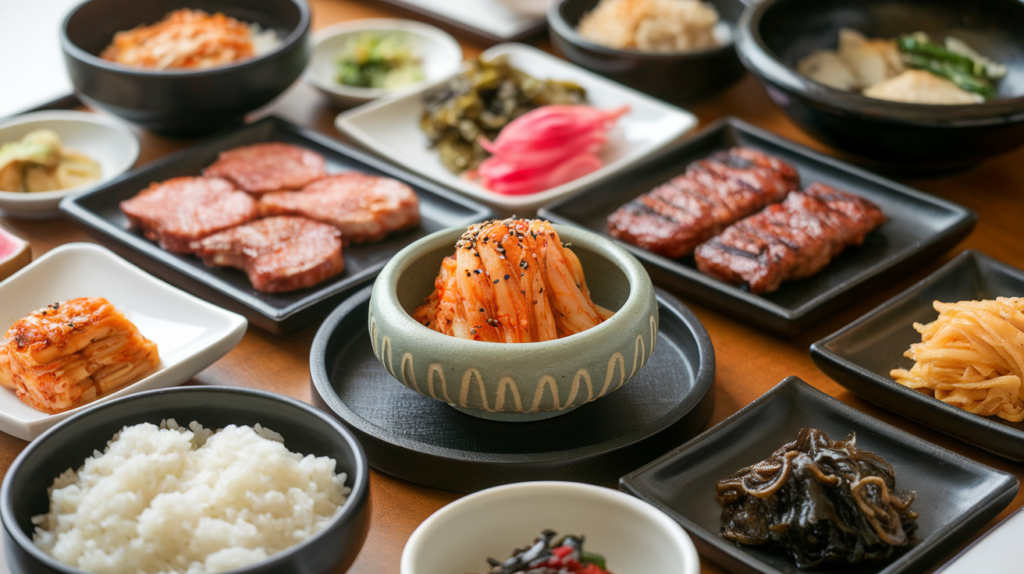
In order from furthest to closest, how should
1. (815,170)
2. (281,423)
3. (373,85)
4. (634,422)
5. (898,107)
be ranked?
(373,85) → (815,170) → (898,107) → (634,422) → (281,423)

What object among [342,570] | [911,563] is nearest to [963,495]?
[911,563]

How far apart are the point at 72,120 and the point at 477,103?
1.29 meters

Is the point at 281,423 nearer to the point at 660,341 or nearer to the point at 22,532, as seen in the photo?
the point at 22,532

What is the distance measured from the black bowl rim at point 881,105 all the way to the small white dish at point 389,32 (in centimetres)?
112

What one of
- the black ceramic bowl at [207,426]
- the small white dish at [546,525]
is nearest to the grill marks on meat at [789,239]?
the small white dish at [546,525]

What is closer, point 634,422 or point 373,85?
point 634,422

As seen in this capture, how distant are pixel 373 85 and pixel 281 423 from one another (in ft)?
6.78

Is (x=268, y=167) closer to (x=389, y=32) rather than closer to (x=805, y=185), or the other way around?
(x=389, y=32)

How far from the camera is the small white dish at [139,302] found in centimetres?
190

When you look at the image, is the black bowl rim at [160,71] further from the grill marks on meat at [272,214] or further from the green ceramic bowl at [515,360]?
the green ceramic bowl at [515,360]

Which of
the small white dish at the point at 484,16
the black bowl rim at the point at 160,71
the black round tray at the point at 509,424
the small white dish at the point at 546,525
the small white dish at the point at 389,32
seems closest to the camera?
the small white dish at the point at 546,525

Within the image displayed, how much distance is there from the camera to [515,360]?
1534 mm

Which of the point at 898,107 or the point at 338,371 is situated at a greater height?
the point at 898,107

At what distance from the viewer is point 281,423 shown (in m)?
1.51
